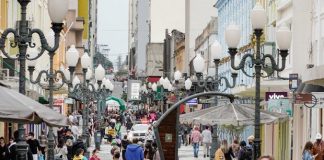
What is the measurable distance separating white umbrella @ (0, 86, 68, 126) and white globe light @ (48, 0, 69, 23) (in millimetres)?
2400

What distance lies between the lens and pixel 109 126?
58.5 m

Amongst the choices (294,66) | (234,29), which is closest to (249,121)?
(234,29)

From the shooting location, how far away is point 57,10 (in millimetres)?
15922

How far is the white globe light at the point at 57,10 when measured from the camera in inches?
624

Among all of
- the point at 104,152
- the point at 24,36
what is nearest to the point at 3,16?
the point at 104,152

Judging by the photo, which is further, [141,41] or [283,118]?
[141,41]

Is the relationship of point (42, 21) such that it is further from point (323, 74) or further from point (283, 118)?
point (323, 74)

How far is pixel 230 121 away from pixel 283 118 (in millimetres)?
1747

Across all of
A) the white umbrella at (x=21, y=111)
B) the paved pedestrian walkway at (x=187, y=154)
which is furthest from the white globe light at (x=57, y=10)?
the paved pedestrian walkway at (x=187, y=154)

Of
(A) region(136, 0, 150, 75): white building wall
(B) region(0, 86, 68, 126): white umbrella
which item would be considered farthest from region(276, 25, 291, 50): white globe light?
(A) region(136, 0, 150, 75): white building wall

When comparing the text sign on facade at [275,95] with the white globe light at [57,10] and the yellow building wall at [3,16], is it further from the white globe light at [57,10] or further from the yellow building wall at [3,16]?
the white globe light at [57,10]

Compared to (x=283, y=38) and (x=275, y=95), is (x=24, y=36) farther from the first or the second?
(x=275, y=95)

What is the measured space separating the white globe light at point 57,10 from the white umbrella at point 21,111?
2.40 m

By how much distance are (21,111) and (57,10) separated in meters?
3.84
